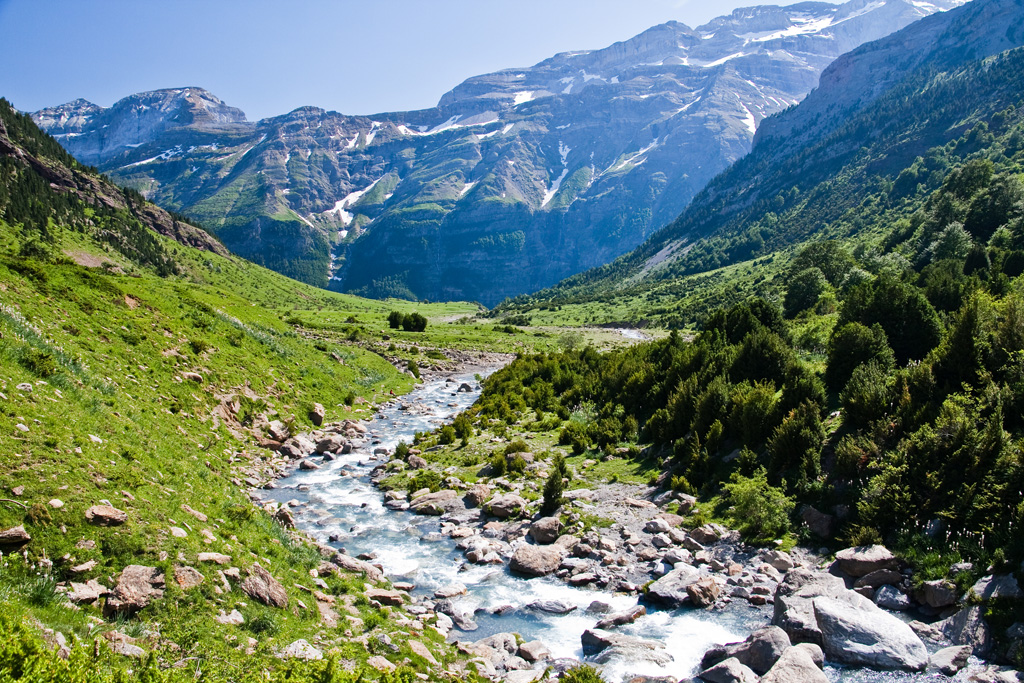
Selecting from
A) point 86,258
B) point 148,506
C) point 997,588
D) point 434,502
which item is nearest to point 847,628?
point 997,588

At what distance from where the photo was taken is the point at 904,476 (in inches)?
524

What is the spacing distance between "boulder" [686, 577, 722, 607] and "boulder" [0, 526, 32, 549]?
1291 cm

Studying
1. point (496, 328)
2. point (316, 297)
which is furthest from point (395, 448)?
point (316, 297)

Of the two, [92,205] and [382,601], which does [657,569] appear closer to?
[382,601]

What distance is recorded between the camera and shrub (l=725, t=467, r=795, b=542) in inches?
570

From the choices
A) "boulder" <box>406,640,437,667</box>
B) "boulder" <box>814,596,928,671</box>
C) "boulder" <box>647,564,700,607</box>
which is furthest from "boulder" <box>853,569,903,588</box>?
"boulder" <box>406,640,437,667</box>

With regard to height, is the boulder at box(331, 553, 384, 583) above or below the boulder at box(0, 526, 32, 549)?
below

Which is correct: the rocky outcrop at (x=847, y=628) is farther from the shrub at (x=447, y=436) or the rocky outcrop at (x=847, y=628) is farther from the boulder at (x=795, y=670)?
the shrub at (x=447, y=436)

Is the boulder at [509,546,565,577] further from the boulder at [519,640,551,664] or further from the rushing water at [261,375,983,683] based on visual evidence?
the boulder at [519,640,551,664]

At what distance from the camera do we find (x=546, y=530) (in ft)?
52.8

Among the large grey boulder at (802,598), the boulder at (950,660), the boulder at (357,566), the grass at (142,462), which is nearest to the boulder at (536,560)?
the boulder at (357,566)

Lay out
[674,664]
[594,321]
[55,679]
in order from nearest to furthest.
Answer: [55,679], [674,664], [594,321]

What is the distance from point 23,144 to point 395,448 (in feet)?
381

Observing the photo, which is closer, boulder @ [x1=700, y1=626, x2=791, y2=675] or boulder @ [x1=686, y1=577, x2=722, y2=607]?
boulder @ [x1=700, y1=626, x2=791, y2=675]
